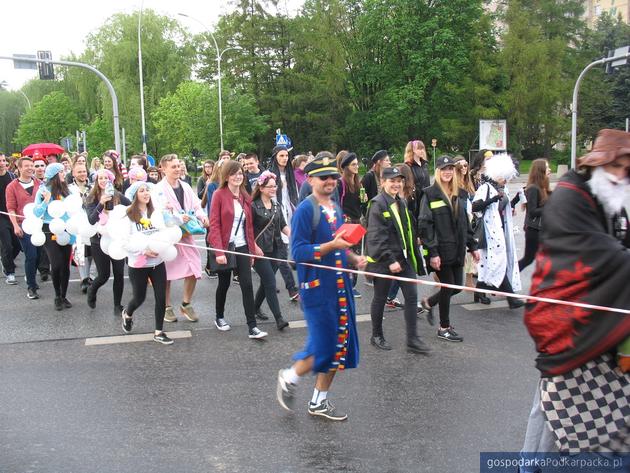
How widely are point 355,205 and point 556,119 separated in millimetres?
40901

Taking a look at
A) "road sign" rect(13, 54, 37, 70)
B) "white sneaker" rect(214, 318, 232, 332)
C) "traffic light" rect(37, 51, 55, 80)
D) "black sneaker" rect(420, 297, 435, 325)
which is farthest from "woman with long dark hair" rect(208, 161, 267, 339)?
"traffic light" rect(37, 51, 55, 80)

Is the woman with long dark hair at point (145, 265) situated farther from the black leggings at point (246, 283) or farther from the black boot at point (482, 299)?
the black boot at point (482, 299)

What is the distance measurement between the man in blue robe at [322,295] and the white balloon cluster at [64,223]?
4086 millimetres

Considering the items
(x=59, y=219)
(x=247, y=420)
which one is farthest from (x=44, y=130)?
(x=247, y=420)

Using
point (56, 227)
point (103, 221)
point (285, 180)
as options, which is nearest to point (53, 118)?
point (285, 180)

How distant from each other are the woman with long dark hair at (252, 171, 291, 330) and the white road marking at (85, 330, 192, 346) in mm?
951

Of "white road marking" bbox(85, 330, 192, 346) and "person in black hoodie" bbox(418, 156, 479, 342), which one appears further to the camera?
"white road marking" bbox(85, 330, 192, 346)

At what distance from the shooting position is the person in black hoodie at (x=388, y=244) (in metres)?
6.16

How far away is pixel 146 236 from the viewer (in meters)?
6.56

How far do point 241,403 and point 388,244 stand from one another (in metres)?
2.22

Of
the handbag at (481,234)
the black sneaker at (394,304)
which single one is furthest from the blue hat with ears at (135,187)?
the handbag at (481,234)

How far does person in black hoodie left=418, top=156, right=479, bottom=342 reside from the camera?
647 cm

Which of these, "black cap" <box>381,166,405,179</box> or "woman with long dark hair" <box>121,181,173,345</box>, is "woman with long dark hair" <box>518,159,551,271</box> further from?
"woman with long dark hair" <box>121,181,173,345</box>

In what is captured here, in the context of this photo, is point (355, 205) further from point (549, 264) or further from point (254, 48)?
point (254, 48)
